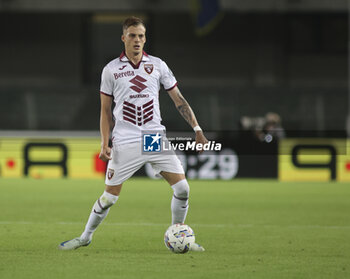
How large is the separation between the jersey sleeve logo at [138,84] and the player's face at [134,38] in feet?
0.87

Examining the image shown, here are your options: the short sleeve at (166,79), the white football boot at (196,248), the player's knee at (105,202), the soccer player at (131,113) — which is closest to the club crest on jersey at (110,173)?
the soccer player at (131,113)

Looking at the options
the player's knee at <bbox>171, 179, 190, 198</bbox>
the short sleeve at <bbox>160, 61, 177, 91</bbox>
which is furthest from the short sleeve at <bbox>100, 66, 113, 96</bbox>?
the player's knee at <bbox>171, 179, 190, 198</bbox>

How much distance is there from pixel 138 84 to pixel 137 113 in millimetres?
287

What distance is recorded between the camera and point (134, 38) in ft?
28.3

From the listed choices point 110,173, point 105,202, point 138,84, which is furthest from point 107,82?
point 105,202

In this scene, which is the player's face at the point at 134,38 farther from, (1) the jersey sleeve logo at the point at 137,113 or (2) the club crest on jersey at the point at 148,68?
(1) the jersey sleeve logo at the point at 137,113

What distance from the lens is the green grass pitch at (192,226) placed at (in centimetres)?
808

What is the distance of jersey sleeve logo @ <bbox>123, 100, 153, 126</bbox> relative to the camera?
28.3 ft

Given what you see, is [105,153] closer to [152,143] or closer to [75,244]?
[152,143]

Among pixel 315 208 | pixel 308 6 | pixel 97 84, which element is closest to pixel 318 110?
pixel 308 6

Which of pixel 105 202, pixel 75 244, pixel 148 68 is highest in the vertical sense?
pixel 148 68

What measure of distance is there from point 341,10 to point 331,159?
1421 cm

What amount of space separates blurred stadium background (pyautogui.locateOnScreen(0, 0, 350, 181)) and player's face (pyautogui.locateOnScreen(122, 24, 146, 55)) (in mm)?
18619

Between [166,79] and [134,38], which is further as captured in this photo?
[166,79]
